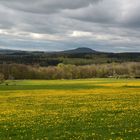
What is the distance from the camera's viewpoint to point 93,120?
27.7m

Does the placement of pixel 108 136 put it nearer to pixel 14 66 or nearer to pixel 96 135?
pixel 96 135

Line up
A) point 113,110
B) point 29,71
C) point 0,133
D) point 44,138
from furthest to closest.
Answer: point 29,71 → point 113,110 → point 0,133 → point 44,138

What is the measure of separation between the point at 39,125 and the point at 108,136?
21.5 ft

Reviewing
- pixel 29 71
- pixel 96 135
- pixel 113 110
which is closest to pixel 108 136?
pixel 96 135

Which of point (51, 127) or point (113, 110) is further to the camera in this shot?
point (113, 110)

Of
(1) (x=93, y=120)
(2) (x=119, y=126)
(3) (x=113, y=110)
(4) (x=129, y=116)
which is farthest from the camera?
(3) (x=113, y=110)

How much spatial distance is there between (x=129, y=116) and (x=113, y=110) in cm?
526

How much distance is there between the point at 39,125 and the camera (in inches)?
1009

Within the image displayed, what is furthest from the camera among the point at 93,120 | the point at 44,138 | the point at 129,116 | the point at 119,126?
the point at 129,116

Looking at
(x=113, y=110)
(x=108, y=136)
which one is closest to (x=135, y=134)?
(x=108, y=136)

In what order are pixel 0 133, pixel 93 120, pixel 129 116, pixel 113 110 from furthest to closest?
pixel 113 110 < pixel 129 116 < pixel 93 120 < pixel 0 133

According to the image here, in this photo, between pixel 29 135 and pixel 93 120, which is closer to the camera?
pixel 29 135

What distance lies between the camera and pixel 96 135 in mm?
20797

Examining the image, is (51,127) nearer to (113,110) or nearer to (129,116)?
(129,116)
